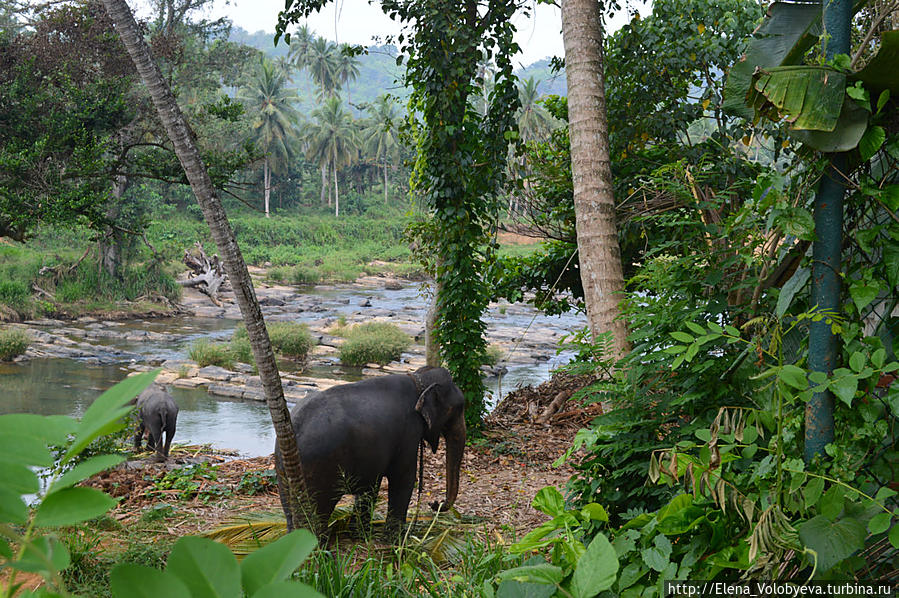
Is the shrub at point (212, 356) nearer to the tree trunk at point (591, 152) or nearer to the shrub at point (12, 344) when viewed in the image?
the shrub at point (12, 344)

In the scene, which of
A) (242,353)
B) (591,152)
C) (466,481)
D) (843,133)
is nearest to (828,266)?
(843,133)

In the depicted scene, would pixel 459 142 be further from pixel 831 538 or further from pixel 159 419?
pixel 831 538

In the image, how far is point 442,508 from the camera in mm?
4957

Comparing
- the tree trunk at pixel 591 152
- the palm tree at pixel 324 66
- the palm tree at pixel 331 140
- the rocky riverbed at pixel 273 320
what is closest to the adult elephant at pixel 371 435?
the tree trunk at pixel 591 152

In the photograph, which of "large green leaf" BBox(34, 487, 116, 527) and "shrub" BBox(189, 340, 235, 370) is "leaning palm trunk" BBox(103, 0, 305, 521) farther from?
"shrub" BBox(189, 340, 235, 370)

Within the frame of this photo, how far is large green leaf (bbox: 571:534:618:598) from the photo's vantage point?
1326 mm

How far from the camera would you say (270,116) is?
135ft

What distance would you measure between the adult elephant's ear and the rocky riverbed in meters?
3.98

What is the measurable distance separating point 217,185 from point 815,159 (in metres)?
7.92

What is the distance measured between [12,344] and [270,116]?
98.7 ft

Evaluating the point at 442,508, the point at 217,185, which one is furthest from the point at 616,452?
the point at 217,185

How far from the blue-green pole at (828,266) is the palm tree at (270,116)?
3941 centimetres

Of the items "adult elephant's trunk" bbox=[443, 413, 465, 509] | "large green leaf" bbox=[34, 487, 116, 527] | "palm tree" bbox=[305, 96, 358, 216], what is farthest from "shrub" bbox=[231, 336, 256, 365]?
"palm tree" bbox=[305, 96, 358, 216]

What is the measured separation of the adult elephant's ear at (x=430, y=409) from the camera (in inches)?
181
